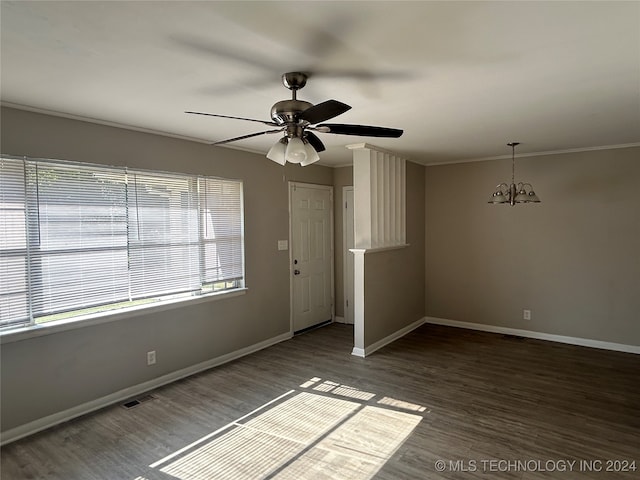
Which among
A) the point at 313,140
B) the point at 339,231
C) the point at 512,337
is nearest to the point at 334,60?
the point at 313,140

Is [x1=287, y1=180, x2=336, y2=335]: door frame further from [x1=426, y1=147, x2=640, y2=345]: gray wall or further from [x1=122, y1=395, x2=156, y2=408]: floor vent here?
[x1=122, y1=395, x2=156, y2=408]: floor vent

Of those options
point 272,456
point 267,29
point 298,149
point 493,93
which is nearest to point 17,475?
point 272,456

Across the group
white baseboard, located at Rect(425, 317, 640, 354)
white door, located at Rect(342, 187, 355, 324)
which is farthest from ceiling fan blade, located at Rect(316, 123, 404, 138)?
white baseboard, located at Rect(425, 317, 640, 354)

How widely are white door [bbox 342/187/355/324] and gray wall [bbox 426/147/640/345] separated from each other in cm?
116

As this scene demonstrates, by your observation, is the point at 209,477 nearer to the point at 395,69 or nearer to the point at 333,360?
the point at 333,360

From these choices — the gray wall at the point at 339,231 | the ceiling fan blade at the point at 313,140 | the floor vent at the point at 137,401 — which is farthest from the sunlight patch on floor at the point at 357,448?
the gray wall at the point at 339,231

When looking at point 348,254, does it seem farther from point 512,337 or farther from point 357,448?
point 357,448

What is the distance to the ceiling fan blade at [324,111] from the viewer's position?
182cm

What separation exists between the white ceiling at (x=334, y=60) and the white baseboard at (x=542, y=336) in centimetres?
276

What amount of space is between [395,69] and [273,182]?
9.24 feet

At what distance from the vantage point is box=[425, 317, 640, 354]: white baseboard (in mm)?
4555

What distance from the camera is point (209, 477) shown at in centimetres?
235

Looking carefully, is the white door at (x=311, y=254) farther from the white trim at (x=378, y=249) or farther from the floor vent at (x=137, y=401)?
the floor vent at (x=137, y=401)

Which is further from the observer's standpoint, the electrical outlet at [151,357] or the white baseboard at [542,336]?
the white baseboard at [542,336]
